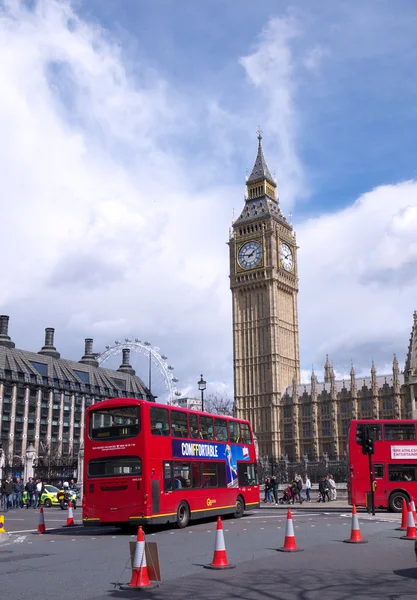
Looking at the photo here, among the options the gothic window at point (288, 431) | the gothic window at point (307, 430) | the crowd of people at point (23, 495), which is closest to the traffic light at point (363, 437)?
the crowd of people at point (23, 495)

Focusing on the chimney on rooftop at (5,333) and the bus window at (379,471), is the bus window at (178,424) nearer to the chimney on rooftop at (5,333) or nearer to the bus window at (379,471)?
the bus window at (379,471)

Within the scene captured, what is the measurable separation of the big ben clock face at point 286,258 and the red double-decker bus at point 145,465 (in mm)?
80114

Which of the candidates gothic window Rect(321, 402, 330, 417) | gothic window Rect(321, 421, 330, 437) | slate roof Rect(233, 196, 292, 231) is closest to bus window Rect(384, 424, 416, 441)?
gothic window Rect(321, 421, 330, 437)

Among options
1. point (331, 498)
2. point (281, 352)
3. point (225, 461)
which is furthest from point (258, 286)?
point (225, 461)

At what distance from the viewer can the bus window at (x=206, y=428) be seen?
24217mm

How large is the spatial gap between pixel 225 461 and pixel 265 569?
13366mm

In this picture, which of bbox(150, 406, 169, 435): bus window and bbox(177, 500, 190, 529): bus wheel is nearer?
bbox(150, 406, 169, 435): bus window

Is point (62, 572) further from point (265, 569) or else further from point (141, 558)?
point (265, 569)

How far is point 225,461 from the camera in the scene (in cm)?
2559

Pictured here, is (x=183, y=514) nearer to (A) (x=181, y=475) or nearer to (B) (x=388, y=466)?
(A) (x=181, y=475)

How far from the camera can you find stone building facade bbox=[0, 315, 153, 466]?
307 ft

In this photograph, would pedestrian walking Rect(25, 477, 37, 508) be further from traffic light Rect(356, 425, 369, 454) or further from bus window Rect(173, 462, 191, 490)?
traffic light Rect(356, 425, 369, 454)

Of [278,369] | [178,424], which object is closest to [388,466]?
[178,424]

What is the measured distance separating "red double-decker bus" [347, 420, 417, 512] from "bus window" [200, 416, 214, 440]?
23.4ft
